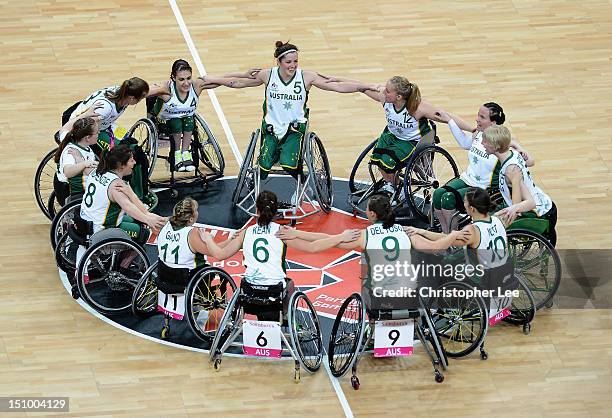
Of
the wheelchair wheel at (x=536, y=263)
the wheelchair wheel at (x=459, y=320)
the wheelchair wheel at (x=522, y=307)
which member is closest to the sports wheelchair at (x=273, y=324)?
the wheelchair wheel at (x=459, y=320)

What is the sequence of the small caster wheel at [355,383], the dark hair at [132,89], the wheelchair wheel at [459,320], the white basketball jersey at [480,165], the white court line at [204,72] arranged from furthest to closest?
the white court line at [204,72] → the dark hair at [132,89] → the white basketball jersey at [480,165] → the wheelchair wheel at [459,320] → the small caster wheel at [355,383]

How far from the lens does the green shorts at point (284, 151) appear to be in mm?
12414

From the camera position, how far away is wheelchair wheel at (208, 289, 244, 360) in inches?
407

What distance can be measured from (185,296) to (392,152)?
9.58ft

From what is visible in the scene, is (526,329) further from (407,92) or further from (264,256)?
(407,92)

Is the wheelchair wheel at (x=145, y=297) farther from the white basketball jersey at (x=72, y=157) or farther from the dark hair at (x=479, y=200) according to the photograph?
the dark hair at (x=479, y=200)

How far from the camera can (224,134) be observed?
14062mm

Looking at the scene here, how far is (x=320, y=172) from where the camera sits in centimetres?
1261

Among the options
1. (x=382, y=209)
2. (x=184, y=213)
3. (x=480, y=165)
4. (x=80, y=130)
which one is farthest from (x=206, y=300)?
(x=480, y=165)

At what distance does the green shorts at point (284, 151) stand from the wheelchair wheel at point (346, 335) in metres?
1.80

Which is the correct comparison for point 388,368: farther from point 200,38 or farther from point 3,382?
point 200,38

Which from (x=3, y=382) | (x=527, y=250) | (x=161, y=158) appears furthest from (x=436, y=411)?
(x=161, y=158)

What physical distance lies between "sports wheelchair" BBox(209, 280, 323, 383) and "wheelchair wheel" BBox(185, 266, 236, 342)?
0.18 meters

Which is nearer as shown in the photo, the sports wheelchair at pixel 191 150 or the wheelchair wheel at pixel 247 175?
the wheelchair wheel at pixel 247 175
